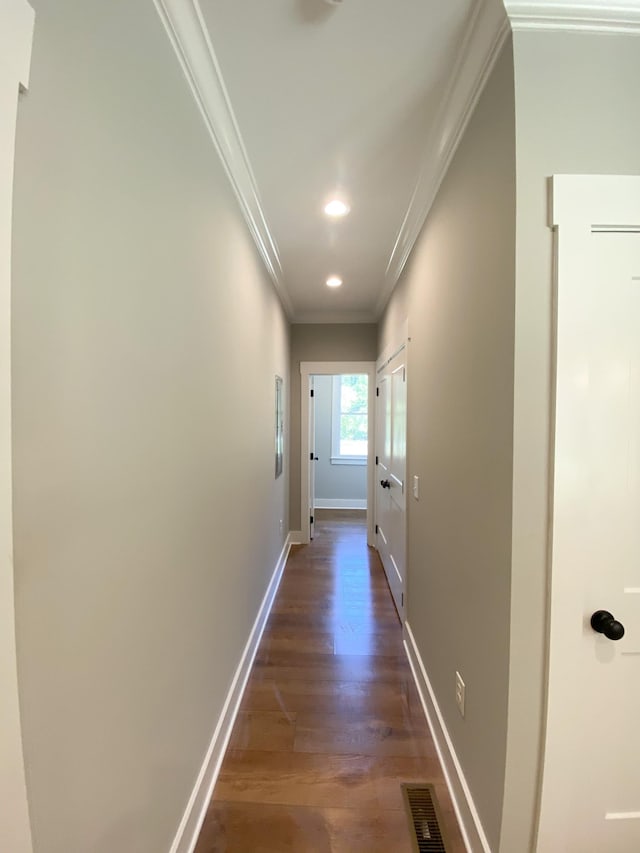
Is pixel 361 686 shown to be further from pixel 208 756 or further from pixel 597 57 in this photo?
pixel 597 57

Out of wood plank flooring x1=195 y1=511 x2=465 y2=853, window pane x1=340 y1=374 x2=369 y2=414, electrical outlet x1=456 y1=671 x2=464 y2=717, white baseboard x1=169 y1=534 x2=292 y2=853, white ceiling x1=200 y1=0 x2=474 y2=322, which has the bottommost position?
wood plank flooring x1=195 y1=511 x2=465 y2=853

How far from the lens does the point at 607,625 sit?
0.97 metres

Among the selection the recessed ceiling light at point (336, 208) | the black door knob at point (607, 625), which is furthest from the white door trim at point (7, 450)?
the recessed ceiling light at point (336, 208)

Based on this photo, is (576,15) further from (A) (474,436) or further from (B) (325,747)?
(B) (325,747)

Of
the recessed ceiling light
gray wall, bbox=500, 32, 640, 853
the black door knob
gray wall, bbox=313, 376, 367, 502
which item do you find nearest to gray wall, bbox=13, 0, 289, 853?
the recessed ceiling light

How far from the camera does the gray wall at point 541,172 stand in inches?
38.4

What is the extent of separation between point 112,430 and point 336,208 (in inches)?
72.6

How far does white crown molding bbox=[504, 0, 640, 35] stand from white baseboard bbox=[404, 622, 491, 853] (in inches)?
94.4

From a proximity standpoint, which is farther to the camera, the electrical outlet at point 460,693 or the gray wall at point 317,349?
the gray wall at point 317,349

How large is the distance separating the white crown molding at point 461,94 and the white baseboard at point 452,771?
240 cm

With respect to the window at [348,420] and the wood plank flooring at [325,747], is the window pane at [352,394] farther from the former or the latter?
the wood plank flooring at [325,747]

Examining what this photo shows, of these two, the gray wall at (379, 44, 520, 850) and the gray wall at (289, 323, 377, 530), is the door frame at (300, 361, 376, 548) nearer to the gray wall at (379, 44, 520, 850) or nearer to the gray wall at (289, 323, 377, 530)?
the gray wall at (289, 323, 377, 530)

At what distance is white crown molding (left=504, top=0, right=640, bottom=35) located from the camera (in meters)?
0.95

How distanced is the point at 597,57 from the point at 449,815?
8.21 feet
